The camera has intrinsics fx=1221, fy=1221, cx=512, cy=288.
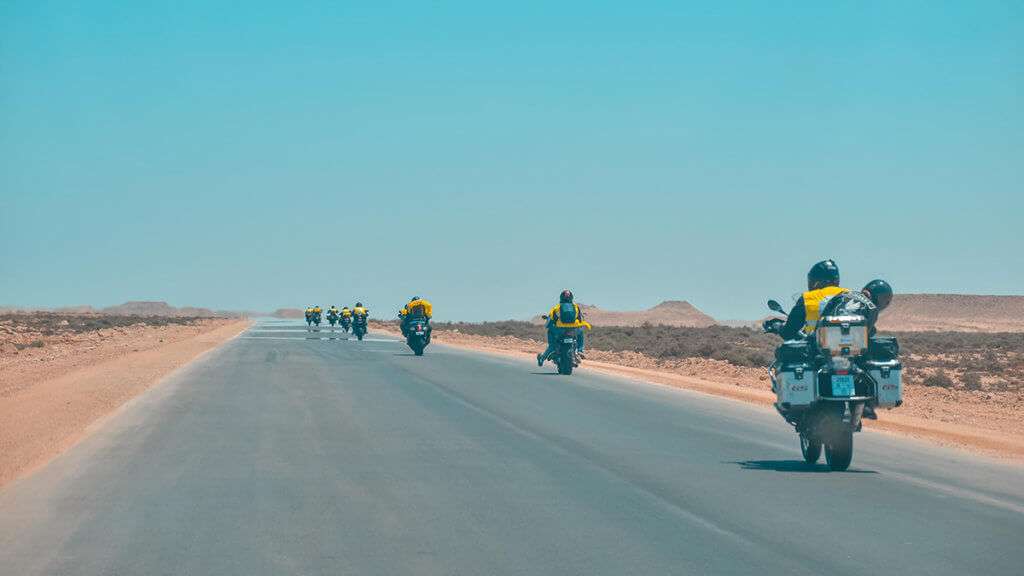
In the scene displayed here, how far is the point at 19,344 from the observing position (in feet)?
164

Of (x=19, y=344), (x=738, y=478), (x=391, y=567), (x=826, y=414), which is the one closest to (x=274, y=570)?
(x=391, y=567)

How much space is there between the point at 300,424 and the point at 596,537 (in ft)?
30.0

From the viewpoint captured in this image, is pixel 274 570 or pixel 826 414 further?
pixel 826 414

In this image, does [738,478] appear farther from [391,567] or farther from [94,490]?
[94,490]

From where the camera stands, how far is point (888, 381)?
12.2m

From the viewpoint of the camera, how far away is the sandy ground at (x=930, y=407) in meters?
17.2

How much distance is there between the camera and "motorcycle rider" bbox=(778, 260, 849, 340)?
1264 centimetres

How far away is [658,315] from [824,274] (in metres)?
178

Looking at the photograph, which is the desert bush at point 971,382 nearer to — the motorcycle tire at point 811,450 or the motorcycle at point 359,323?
the motorcycle tire at point 811,450

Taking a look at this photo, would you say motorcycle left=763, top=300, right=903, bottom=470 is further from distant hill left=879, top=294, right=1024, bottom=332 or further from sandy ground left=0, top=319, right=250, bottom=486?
distant hill left=879, top=294, right=1024, bottom=332

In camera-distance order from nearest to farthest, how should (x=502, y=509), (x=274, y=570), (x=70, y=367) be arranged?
(x=274, y=570) < (x=502, y=509) < (x=70, y=367)

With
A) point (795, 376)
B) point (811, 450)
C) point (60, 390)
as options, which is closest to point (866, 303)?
point (795, 376)

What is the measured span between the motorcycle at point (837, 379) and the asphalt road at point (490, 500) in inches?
19.8

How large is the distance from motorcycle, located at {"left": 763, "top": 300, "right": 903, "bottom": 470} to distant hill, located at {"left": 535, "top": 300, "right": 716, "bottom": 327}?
164726mm
